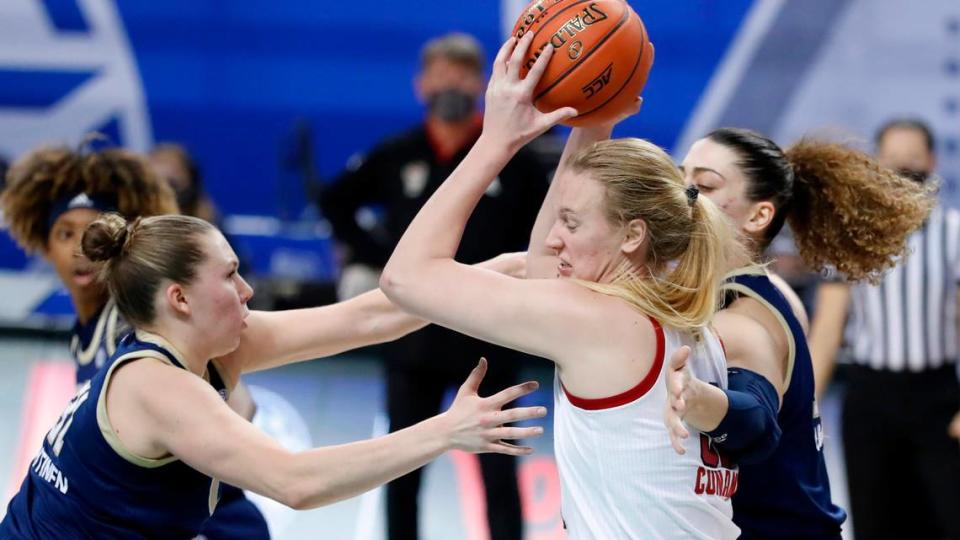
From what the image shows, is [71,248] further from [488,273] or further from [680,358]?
[680,358]

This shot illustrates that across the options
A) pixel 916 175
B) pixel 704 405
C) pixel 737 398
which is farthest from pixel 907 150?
pixel 704 405

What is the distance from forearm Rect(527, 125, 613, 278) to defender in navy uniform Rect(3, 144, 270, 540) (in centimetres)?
109

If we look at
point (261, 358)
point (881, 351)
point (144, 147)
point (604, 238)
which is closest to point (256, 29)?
point (144, 147)

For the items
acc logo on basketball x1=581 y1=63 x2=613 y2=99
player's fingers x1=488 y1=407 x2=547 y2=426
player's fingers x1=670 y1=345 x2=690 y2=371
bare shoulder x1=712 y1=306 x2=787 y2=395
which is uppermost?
acc logo on basketball x1=581 y1=63 x2=613 y2=99

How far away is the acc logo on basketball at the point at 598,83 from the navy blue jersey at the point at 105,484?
3.31ft

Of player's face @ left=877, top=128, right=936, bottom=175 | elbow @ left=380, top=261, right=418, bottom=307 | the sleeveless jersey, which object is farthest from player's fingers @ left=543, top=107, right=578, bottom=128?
player's face @ left=877, top=128, right=936, bottom=175

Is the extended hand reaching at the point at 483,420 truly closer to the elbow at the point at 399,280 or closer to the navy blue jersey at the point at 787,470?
the elbow at the point at 399,280

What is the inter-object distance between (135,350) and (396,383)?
2404 millimetres

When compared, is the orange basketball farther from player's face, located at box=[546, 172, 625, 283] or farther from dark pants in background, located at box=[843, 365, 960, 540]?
dark pants in background, located at box=[843, 365, 960, 540]

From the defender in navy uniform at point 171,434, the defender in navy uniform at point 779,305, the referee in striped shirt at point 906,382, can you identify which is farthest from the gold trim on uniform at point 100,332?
the referee in striped shirt at point 906,382

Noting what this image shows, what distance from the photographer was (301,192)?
959 centimetres

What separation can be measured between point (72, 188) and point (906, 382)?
10.2ft

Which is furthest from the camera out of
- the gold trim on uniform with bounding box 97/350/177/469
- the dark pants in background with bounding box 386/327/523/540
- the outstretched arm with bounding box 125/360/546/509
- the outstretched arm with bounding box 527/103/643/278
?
the dark pants in background with bounding box 386/327/523/540

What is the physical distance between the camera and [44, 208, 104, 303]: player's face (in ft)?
11.8
